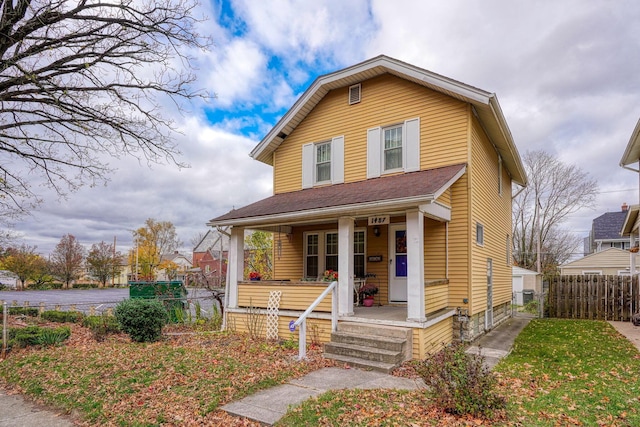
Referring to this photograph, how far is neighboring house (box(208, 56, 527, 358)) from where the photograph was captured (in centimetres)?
816

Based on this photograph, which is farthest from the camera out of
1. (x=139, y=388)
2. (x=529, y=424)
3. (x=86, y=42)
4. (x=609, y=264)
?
(x=609, y=264)

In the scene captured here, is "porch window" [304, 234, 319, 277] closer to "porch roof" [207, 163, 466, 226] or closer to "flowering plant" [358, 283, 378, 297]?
"porch roof" [207, 163, 466, 226]

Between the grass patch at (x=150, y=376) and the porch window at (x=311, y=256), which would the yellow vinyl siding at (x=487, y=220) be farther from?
the grass patch at (x=150, y=376)

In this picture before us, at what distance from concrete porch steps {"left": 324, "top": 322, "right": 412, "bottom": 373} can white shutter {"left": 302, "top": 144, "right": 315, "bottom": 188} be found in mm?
5153

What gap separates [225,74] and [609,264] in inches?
1145

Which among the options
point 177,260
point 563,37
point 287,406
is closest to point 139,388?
point 287,406

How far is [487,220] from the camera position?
1118cm

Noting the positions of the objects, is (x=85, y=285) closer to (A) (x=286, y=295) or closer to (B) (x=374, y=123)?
(A) (x=286, y=295)

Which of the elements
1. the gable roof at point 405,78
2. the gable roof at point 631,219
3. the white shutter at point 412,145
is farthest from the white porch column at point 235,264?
the gable roof at point 631,219

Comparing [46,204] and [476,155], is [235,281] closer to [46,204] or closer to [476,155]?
[46,204]

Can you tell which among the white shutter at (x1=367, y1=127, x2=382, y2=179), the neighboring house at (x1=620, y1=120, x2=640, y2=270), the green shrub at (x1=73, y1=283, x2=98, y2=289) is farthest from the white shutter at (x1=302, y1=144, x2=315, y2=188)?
the green shrub at (x1=73, y1=283, x2=98, y2=289)

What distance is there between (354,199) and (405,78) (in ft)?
13.5

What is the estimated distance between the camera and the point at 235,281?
1034 centimetres

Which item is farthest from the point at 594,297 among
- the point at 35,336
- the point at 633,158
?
the point at 35,336
